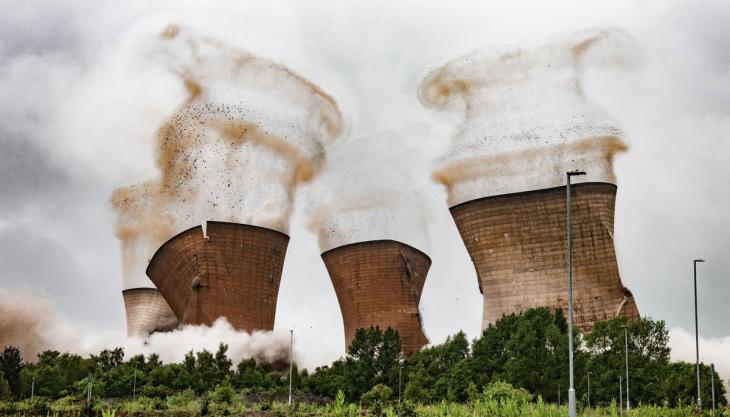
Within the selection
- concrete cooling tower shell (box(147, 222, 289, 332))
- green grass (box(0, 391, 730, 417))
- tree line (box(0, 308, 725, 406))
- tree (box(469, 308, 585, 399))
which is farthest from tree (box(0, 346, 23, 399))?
tree (box(469, 308, 585, 399))

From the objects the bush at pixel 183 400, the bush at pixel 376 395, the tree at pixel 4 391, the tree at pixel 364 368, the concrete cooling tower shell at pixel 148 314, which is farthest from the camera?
the concrete cooling tower shell at pixel 148 314

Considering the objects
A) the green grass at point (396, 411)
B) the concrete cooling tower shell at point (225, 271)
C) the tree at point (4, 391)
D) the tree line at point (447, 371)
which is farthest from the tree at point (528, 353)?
the tree at point (4, 391)

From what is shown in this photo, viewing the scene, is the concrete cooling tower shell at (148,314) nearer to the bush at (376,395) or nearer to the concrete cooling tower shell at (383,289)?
the concrete cooling tower shell at (383,289)

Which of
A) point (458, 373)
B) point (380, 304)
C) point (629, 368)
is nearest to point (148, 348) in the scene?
point (380, 304)

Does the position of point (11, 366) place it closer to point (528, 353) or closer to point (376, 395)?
point (376, 395)

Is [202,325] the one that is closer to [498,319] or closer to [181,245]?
[181,245]
